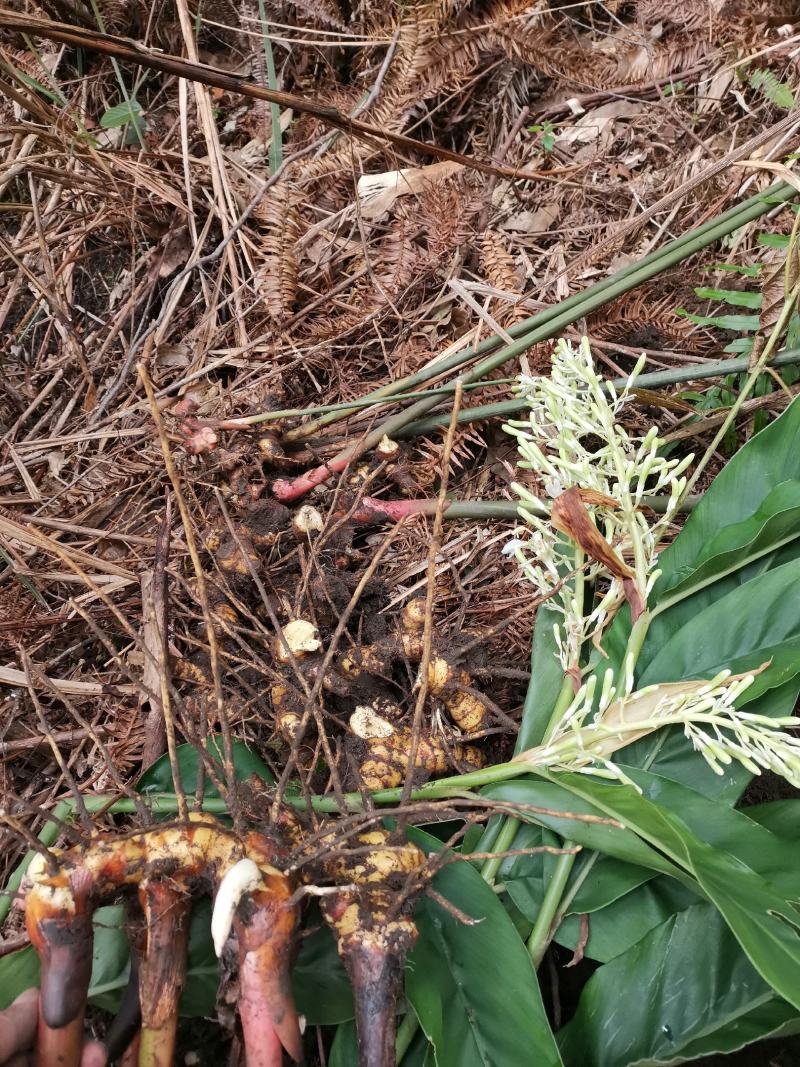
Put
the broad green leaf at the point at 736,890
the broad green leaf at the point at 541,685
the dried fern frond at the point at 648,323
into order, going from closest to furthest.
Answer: the broad green leaf at the point at 736,890
the broad green leaf at the point at 541,685
the dried fern frond at the point at 648,323

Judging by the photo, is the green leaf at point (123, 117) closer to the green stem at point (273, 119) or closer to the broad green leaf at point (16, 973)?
the green stem at point (273, 119)

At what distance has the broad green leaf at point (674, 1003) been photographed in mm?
690

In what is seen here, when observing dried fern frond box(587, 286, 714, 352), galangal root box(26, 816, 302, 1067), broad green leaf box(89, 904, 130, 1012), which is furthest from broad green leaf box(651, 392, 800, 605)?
broad green leaf box(89, 904, 130, 1012)

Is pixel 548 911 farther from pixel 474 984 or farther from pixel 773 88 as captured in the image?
pixel 773 88

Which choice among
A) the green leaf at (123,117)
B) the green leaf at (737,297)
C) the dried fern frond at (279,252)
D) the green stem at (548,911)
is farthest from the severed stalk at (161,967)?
the green leaf at (123,117)

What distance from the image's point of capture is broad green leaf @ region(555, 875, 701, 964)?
821 mm

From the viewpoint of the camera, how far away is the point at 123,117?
1.54 meters

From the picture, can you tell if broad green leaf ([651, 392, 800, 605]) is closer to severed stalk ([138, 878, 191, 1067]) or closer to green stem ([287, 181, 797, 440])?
green stem ([287, 181, 797, 440])

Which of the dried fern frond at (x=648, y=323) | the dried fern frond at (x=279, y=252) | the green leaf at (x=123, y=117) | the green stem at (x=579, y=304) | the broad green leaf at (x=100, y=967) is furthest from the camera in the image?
the green leaf at (x=123, y=117)

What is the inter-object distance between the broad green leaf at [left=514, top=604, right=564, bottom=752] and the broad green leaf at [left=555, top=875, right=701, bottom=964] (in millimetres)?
214

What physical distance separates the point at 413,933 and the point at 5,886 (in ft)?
2.18

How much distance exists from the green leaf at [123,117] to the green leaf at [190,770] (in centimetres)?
138

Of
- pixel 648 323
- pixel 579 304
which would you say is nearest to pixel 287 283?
pixel 579 304

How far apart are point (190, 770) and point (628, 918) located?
0.63 metres
